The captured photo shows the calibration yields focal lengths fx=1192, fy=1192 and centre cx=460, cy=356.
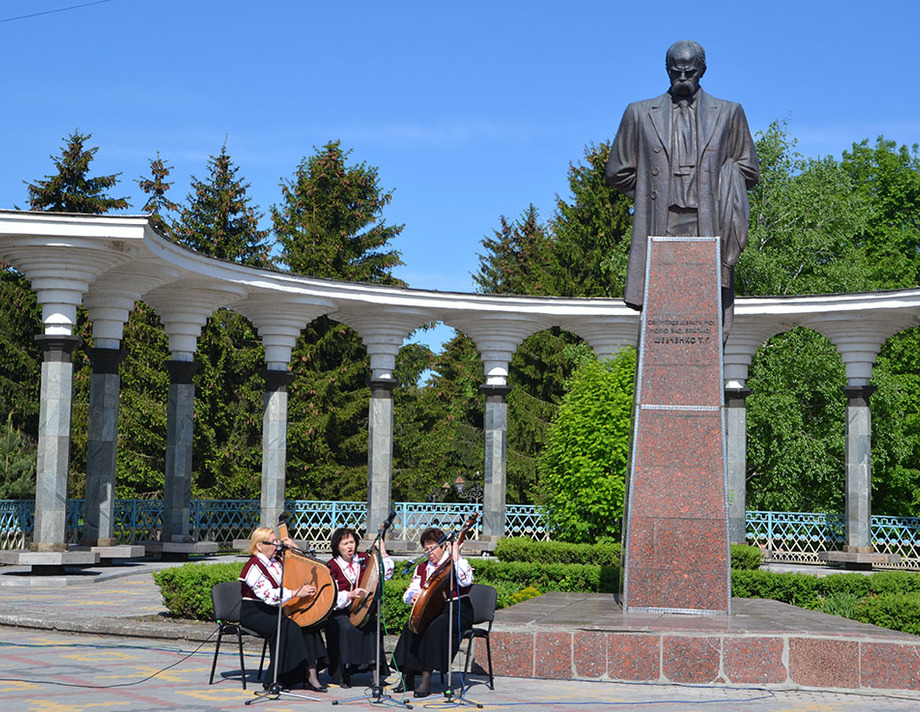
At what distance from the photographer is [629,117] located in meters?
13.5

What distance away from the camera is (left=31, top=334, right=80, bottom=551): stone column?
19.8 m

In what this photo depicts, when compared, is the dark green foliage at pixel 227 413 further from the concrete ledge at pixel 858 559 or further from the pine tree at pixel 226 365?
the concrete ledge at pixel 858 559

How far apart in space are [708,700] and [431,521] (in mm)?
19362

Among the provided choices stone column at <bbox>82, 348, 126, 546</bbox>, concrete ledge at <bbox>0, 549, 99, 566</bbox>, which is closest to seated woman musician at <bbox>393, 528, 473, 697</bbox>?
concrete ledge at <bbox>0, 549, 99, 566</bbox>

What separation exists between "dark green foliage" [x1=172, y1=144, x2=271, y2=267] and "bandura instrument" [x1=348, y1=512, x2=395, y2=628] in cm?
3097

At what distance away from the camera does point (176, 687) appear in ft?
32.0

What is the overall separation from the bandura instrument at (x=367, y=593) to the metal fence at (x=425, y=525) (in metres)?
15.4

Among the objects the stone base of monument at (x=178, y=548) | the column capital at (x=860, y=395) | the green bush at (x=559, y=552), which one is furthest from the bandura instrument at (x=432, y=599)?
the column capital at (x=860, y=395)

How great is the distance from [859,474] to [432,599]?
59.3 feet

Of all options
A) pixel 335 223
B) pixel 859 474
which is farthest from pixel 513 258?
pixel 859 474

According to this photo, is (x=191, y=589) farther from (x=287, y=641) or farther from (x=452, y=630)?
(x=452, y=630)

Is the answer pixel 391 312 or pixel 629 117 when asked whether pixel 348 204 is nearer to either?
pixel 391 312

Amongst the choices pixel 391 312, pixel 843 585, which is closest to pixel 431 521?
pixel 391 312

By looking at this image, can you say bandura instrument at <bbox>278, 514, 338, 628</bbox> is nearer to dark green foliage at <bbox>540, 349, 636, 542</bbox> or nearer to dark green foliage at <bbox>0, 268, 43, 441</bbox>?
dark green foliage at <bbox>540, 349, 636, 542</bbox>
